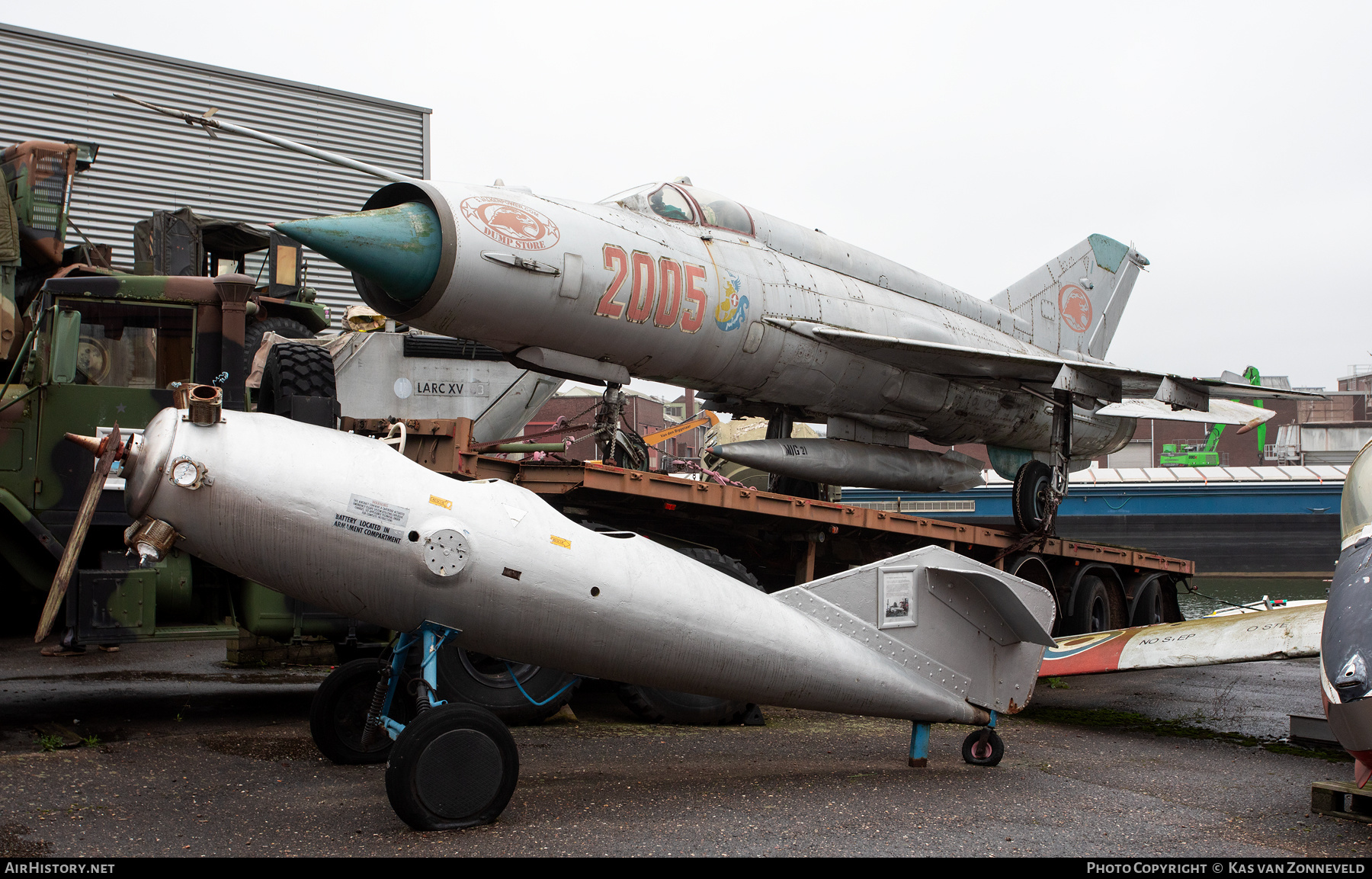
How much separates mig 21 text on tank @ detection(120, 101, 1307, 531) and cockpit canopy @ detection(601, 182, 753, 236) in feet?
0.07

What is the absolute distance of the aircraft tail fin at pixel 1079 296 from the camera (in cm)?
1460

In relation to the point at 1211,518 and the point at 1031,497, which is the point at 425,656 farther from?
the point at 1211,518

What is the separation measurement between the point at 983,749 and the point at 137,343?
660 centimetres

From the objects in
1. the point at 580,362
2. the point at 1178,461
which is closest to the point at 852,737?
the point at 580,362

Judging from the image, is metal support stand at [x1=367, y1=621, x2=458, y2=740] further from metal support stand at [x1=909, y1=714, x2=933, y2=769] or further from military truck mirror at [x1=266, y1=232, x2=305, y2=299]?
military truck mirror at [x1=266, y1=232, x2=305, y2=299]

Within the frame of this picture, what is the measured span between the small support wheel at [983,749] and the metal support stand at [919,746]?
31 cm

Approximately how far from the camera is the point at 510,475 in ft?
24.2

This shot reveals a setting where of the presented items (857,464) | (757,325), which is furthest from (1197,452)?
(757,325)

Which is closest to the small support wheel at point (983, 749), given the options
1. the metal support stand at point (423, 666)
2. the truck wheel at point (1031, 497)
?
the metal support stand at point (423, 666)

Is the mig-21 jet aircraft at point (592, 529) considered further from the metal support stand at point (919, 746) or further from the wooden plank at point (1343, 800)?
the wooden plank at point (1343, 800)

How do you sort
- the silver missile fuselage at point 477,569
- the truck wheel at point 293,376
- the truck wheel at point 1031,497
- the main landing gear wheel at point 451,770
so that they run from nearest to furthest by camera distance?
the main landing gear wheel at point 451,770
the silver missile fuselage at point 477,569
the truck wheel at point 293,376
the truck wheel at point 1031,497

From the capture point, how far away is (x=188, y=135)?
65.7ft
